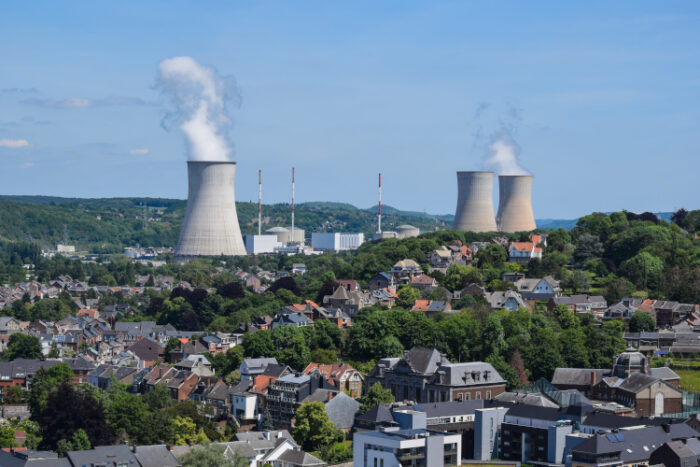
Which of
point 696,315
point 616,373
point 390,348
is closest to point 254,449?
point 390,348

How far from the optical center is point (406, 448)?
1598 inches

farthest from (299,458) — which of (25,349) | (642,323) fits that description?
(25,349)

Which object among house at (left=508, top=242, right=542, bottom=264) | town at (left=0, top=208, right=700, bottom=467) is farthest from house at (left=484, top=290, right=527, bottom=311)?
house at (left=508, top=242, right=542, bottom=264)

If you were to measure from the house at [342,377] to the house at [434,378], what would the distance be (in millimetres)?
733

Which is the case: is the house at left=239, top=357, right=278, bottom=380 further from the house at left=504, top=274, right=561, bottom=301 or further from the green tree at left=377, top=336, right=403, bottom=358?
the house at left=504, top=274, right=561, bottom=301

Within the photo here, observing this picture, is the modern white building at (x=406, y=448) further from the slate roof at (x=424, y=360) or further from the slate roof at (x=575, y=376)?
the slate roof at (x=575, y=376)

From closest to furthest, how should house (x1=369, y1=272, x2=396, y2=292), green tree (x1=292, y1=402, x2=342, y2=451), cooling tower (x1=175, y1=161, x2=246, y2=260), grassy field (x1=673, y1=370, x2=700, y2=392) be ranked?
green tree (x1=292, y1=402, x2=342, y2=451) → grassy field (x1=673, y1=370, x2=700, y2=392) → house (x1=369, y1=272, x2=396, y2=292) → cooling tower (x1=175, y1=161, x2=246, y2=260)

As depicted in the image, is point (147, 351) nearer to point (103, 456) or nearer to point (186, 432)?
point (186, 432)

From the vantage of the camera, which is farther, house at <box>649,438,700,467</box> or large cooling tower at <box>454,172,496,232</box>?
large cooling tower at <box>454,172,496,232</box>

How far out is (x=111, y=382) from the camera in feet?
188

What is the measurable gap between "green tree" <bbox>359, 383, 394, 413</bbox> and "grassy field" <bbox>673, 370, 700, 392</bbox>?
44.4 ft

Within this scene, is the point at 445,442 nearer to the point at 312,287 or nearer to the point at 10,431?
the point at 10,431

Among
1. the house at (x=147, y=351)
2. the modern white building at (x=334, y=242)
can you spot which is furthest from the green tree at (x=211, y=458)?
the modern white building at (x=334, y=242)

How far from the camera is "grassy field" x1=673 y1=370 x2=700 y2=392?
49.8 meters
